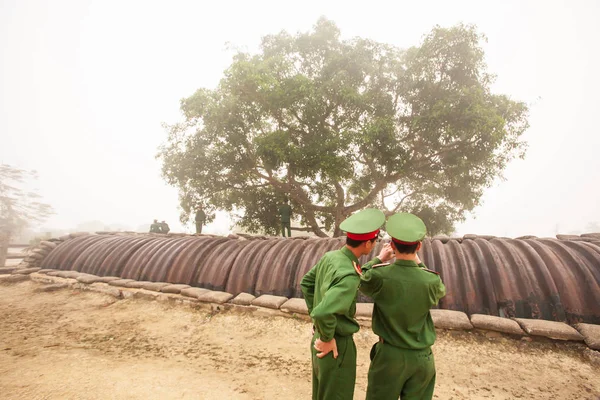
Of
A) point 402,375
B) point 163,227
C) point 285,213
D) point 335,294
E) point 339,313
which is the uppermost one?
point 285,213

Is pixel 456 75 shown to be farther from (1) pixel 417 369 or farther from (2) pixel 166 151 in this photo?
(2) pixel 166 151

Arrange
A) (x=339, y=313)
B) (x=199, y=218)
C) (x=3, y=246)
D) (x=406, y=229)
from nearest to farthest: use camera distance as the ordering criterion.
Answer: (x=339, y=313) → (x=406, y=229) → (x=3, y=246) → (x=199, y=218)

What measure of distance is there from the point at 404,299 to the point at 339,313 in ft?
1.98

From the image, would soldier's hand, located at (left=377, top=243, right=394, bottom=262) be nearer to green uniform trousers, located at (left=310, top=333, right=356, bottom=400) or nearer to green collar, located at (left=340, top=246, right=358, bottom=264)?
green collar, located at (left=340, top=246, right=358, bottom=264)

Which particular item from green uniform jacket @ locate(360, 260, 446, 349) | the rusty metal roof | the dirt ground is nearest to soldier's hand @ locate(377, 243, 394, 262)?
green uniform jacket @ locate(360, 260, 446, 349)

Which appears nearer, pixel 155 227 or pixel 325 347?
pixel 325 347

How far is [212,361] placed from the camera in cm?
389

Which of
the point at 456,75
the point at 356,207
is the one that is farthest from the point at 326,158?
the point at 456,75

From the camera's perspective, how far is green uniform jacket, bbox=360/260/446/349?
82.0 inches

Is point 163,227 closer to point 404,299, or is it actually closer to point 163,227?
point 163,227

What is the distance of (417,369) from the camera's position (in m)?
2.05

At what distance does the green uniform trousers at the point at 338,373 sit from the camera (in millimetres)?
2018

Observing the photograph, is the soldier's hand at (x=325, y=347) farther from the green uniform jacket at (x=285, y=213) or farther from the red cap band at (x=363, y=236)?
the green uniform jacket at (x=285, y=213)

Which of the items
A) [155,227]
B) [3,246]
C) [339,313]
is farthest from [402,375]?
[3,246]
